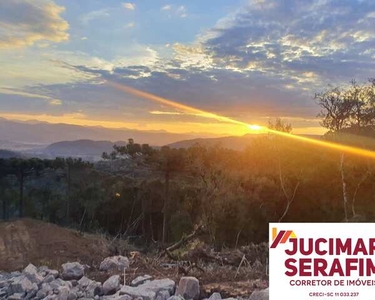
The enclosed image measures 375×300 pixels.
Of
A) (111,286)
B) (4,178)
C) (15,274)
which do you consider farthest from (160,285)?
(4,178)

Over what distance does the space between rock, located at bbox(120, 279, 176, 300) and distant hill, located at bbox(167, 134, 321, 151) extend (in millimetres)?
8303

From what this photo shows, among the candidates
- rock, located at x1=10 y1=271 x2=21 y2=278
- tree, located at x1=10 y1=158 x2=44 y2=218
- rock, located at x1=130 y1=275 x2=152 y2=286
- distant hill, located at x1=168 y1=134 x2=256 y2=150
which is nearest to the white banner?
rock, located at x1=130 y1=275 x2=152 y2=286

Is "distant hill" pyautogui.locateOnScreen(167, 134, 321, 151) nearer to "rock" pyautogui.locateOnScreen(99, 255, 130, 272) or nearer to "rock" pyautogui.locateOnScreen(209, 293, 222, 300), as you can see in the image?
"rock" pyautogui.locateOnScreen(99, 255, 130, 272)

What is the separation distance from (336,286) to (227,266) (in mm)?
1565

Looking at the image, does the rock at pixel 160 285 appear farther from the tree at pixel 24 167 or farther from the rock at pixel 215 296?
the tree at pixel 24 167

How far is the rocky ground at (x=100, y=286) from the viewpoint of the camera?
4.43 metres

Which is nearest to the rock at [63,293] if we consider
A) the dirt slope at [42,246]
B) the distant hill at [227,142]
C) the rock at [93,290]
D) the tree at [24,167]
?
the rock at [93,290]

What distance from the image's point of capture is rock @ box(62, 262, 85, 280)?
537 cm

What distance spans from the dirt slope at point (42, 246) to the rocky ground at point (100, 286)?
1.76ft

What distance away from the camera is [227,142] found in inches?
562

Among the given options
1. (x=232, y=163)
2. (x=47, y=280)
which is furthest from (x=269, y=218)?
(x=47, y=280)

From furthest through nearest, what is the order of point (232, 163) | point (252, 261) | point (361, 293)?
point (232, 163), point (252, 261), point (361, 293)

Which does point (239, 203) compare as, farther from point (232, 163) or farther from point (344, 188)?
point (344, 188)

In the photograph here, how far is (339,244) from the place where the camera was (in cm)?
443
